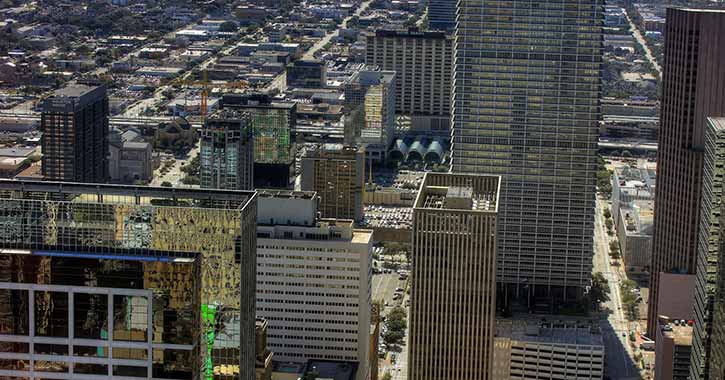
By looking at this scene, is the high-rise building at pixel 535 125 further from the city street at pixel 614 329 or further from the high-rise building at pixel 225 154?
the high-rise building at pixel 225 154

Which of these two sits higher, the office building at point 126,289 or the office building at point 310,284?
the office building at point 126,289

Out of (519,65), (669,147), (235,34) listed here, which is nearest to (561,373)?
(669,147)

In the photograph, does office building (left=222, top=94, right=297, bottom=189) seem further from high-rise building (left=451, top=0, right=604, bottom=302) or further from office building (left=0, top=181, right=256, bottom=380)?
office building (left=0, top=181, right=256, bottom=380)

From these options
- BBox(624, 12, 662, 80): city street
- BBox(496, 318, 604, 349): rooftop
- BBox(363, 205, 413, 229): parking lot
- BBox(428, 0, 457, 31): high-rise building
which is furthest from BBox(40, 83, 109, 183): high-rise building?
BBox(624, 12, 662, 80): city street

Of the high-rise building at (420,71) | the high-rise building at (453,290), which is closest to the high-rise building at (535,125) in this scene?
the high-rise building at (453,290)

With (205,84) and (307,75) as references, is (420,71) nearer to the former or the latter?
(307,75)

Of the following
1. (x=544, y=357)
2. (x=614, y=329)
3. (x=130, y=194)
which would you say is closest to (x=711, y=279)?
(x=130, y=194)

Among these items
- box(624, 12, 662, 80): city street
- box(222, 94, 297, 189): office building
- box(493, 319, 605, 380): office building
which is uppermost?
box(624, 12, 662, 80): city street
